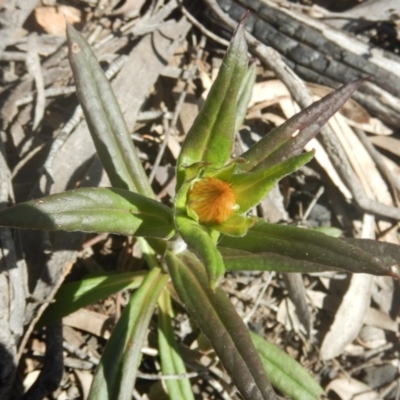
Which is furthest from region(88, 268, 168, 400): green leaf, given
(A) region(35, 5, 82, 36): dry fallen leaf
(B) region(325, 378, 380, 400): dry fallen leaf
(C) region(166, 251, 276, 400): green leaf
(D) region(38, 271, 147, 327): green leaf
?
(A) region(35, 5, 82, 36): dry fallen leaf

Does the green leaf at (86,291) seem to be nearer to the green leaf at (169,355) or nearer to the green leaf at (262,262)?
the green leaf at (169,355)

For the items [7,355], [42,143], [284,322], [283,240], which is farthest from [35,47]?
[284,322]

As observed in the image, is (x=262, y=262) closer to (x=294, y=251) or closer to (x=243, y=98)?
(x=294, y=251)

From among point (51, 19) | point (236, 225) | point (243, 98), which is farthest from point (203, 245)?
point (51, 19)

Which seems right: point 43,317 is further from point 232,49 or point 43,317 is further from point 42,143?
point 232,49

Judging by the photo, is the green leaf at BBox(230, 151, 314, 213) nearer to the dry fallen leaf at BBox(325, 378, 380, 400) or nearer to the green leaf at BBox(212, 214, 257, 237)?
the green leaf at BBox(212, 214, 257, 237)

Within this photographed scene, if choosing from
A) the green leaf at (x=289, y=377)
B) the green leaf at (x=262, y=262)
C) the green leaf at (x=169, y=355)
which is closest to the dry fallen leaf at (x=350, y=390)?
the green leaf at (x=289, y=377)
